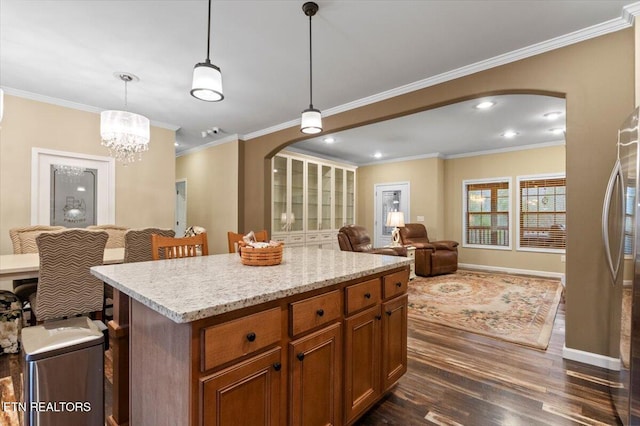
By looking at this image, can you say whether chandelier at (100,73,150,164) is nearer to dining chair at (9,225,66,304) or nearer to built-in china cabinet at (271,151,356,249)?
dining chair at (9,225,66,304)

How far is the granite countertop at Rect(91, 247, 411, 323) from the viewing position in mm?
1050

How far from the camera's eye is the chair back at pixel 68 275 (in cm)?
234

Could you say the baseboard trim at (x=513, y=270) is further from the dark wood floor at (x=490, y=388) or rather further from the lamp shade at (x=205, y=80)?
the lamp shade at (x=205, y=80)

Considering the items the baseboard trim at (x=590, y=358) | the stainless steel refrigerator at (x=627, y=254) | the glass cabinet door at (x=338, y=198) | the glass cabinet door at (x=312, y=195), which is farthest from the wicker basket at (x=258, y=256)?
the glass cabinet door at (x=338, y=198)

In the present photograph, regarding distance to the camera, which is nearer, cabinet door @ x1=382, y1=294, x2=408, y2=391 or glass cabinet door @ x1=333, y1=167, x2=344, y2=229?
cabinet door @ x1=382, y1=294, x2=408, y2=391

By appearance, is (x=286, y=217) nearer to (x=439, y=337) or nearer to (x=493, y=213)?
(x=439, y=337)

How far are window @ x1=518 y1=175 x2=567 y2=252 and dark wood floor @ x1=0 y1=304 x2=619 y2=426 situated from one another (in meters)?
3.85

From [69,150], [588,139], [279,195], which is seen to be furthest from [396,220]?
[69,150]

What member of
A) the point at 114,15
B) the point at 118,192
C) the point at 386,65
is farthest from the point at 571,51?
the point at 118,192

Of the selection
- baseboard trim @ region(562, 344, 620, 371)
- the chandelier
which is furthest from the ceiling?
baseboard trim @ region(562, 344, 620, 371)

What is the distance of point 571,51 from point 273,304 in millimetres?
3111

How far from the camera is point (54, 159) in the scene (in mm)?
3961

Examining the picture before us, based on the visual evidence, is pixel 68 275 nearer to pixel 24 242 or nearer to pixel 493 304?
pixel 24 242

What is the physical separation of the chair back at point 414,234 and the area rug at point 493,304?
0.91 meters
